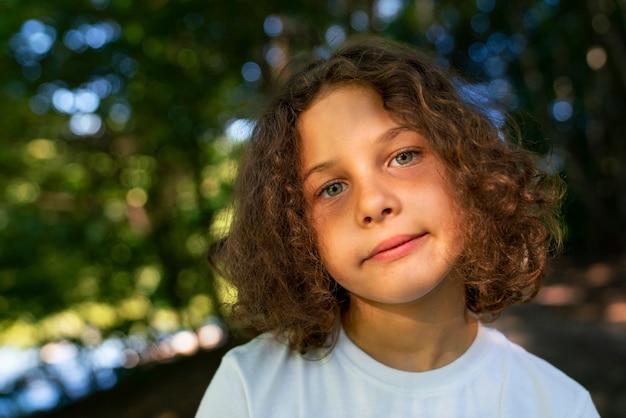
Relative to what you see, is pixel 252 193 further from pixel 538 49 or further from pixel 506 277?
pixel 538 49

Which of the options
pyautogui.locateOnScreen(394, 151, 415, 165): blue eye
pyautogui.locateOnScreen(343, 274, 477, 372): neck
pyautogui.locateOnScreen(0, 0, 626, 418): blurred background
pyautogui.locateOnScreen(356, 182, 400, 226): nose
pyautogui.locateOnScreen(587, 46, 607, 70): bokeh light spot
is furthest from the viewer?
pyautogui.locateOnScreen(587, 46, 607, 70): bokeh light spot

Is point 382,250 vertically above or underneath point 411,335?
above

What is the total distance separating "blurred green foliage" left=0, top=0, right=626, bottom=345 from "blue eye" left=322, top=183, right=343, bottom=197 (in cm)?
280

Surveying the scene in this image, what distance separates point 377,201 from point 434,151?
277 mm

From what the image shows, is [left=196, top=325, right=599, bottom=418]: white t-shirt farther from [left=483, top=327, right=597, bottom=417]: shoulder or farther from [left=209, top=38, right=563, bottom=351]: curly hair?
[left=209, top=38, right=563, bottom=351]: curly hair

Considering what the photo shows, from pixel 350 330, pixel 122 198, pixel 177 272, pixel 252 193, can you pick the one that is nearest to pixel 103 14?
pixel 122 198

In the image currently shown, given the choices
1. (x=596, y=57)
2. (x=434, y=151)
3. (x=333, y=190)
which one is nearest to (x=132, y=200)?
(x=333, y=190)

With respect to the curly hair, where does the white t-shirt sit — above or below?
below

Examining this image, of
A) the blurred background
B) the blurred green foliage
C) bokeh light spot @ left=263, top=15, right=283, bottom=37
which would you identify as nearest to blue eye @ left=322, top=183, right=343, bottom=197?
the blurred background

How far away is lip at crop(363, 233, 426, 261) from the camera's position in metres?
1.46

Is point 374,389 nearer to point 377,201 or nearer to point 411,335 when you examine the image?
point 411,335

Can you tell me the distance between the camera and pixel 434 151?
5.24ft

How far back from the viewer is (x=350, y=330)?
5.80 ft

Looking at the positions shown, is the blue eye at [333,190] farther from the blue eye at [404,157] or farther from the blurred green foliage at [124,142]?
the blurred green foliage at [124,142]
